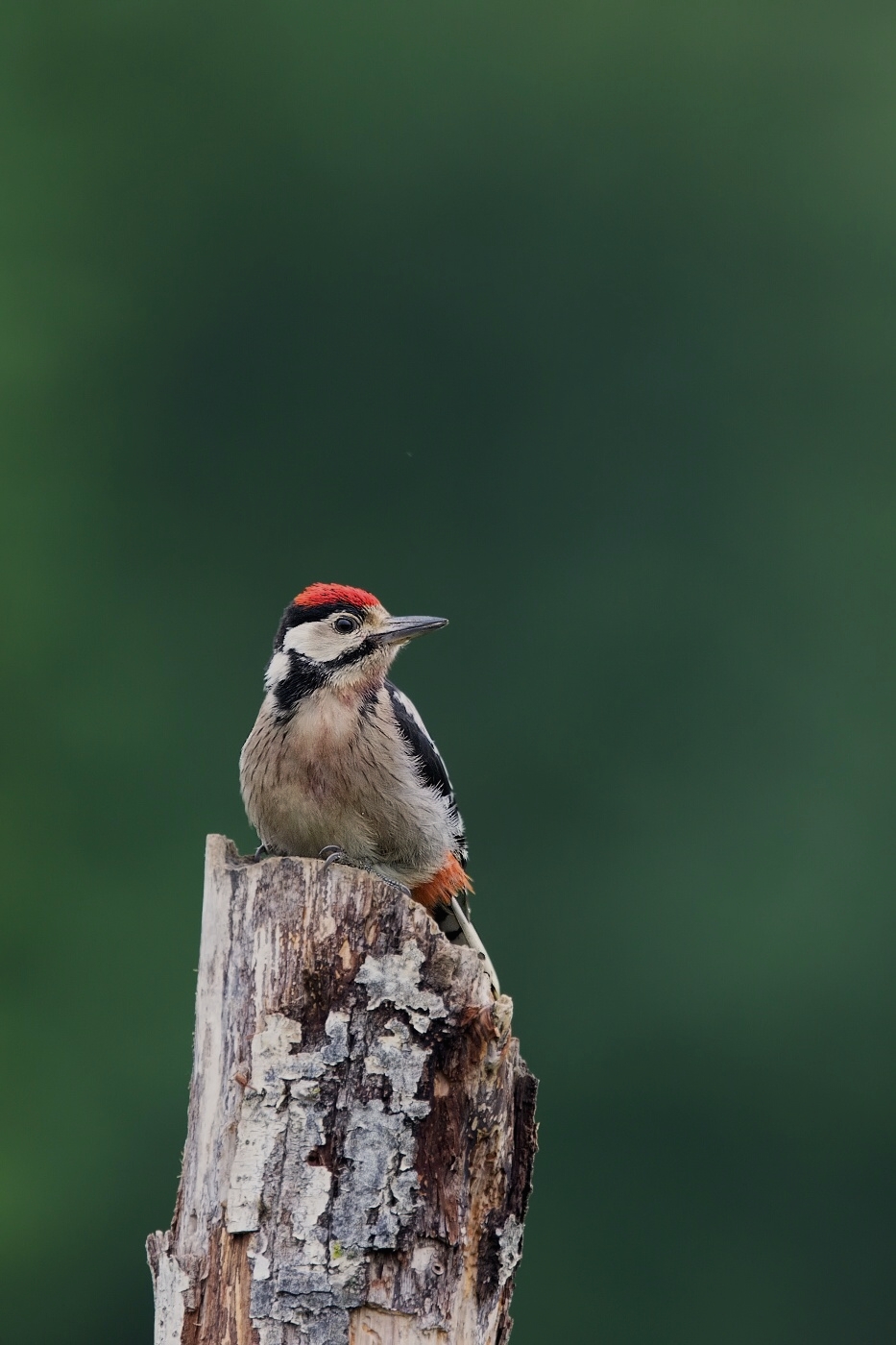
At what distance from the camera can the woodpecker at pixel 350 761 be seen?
4.67 meters

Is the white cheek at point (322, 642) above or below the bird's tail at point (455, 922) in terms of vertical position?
above

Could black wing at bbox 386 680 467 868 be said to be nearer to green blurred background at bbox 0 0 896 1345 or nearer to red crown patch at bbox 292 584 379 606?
red crown patch at bbox 292 584 379 606

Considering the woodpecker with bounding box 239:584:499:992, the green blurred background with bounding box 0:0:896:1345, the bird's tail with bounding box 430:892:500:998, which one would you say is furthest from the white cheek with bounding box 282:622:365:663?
the green blurred background with bounding box 0:0:896:1345

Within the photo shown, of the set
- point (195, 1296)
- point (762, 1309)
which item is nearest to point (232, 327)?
point (762, 1309)

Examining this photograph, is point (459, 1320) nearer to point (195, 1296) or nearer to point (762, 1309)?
point (195, 1296)

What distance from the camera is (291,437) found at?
16.5 metres

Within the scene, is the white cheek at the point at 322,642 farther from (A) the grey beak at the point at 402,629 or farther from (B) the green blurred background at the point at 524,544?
(B) the green blurred background at the point at 524,544

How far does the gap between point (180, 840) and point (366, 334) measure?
233 inches

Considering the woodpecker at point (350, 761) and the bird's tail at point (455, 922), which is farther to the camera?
the bird's tail at point (455, 922)

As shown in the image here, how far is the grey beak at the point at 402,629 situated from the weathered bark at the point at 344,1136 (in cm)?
129

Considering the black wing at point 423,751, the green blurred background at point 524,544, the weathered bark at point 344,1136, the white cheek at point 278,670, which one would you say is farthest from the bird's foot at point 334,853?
the green blurred background at point 524,544

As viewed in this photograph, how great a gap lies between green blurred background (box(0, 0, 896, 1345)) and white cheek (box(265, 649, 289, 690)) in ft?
26.6

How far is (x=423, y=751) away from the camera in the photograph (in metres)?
4.95

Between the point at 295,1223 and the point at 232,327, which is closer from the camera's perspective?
the point at 295,1223
